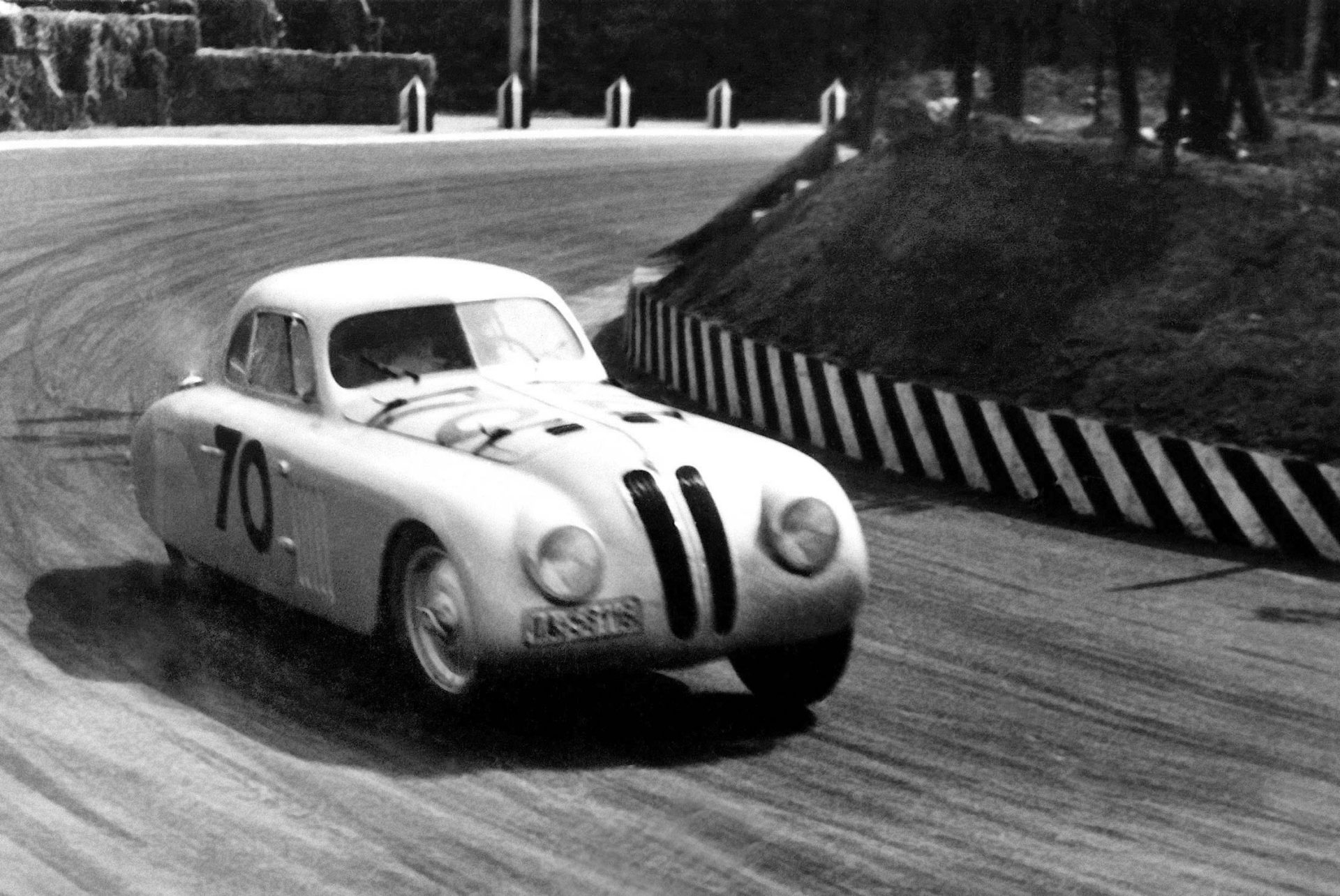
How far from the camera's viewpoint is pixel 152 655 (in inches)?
328

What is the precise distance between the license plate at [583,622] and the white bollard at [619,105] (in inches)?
1270

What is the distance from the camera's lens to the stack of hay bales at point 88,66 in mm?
30172

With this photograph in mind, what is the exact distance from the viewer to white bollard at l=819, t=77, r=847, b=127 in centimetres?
4203

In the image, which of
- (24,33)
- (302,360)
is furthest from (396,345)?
(24,33)

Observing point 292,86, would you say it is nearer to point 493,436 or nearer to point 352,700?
point 493,436

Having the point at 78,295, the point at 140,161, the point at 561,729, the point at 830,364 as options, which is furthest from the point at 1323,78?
the point at 140,161

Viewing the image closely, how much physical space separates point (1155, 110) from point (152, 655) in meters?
12.2

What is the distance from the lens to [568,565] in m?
7.12

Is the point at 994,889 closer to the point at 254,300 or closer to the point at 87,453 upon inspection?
the point at 254,300

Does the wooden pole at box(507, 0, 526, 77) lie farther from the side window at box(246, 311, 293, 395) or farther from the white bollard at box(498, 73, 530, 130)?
the side window at box(246, 311, 293, 395)

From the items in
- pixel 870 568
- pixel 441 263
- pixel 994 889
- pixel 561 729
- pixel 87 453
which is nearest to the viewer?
pixel 994 889

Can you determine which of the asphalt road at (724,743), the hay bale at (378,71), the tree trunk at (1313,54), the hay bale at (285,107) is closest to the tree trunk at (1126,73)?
the tree trunk at (1313,54)

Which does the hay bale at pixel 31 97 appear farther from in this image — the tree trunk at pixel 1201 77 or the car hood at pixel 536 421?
the car hood at pixel 536 421

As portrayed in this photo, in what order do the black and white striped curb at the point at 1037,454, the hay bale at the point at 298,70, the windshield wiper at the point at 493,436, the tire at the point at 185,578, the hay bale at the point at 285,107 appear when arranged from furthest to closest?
the hay bale at the point at 298,70 → the hay bale at the point at 285,107 → the black and white striped curb at the point at 1037,454 → the tire at the point at 185,578 → the windshield wiper at the point at 493,436
